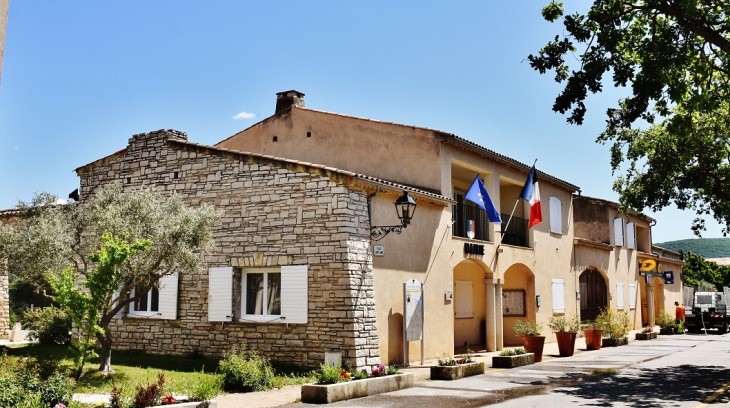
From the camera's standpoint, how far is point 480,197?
1627 centimetres

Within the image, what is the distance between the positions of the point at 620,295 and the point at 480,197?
15590 millimetres

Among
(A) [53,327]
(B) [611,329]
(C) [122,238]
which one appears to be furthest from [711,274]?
(C) [122,238]

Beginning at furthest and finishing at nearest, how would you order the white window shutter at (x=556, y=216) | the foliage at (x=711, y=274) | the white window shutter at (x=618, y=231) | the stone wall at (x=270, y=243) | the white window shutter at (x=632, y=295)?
the foliage at (x=711, y=274) < the white window shutter at (x=632, y=295) < the white window shutter at (x=618, y=231) < the white window shutter at (x=556, y=216) < the stone wall at (x=270, y=243)

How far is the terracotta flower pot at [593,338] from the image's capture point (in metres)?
19.6

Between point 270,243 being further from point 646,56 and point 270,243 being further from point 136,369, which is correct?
point 646,56

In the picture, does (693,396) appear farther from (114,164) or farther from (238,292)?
(114,164)

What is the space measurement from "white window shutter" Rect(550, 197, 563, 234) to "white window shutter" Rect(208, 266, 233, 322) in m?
12.8

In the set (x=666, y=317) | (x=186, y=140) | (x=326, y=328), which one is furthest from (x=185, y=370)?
(x=666, y=317)

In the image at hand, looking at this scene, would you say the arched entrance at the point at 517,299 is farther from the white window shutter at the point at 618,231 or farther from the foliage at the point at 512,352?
the white window shutter at the point at 618,231

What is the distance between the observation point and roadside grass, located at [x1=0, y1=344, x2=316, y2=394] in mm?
10859

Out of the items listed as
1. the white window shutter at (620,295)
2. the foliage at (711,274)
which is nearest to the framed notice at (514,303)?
the white window shutter at (620,295)

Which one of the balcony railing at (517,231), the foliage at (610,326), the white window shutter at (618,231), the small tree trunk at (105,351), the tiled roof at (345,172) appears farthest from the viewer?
the white window shutter at (618,231)

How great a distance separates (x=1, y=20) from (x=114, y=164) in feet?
34.8

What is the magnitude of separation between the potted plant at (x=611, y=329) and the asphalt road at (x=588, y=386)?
3743 millimetres
